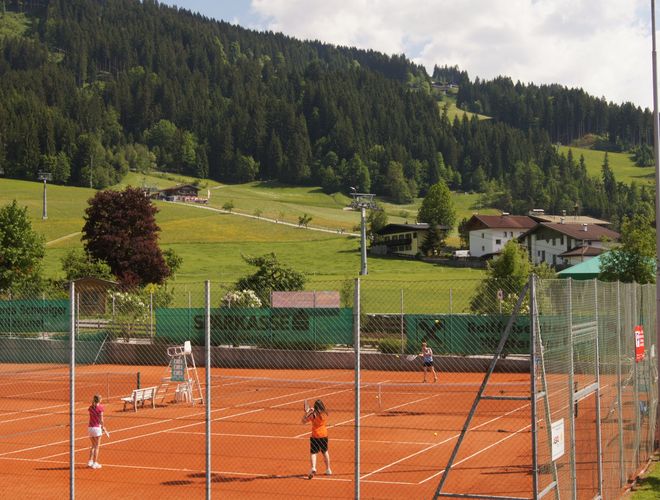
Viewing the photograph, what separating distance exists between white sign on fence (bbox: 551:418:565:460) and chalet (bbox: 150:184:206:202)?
148769 mm

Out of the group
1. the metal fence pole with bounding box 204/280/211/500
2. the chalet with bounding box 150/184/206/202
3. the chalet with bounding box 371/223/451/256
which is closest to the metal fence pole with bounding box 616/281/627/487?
the metal fence pole with bounding box 204/280/211/500

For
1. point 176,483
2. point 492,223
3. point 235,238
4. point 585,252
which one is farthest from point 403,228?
point 176,483

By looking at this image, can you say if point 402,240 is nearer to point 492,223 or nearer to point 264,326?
point 492,223

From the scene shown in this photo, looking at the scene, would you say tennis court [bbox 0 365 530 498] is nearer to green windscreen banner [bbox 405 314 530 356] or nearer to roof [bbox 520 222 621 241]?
green windscreen banner [bbox 405 314 530 356]

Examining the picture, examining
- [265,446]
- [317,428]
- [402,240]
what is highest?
[402,240]

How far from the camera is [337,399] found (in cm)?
2767

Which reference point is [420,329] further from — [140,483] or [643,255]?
[140,483]

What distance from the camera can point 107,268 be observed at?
2398 inches

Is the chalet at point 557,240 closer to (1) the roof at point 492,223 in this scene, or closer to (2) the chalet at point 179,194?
(1) the roof at point 492,223

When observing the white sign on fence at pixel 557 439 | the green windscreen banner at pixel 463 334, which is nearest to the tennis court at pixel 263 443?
the green windscreen banner at pixel 463 334

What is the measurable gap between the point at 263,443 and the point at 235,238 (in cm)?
9753

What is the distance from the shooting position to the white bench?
25031 mm

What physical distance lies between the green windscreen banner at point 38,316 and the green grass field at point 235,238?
103 feet

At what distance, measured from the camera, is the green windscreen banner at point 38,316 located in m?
33.9
